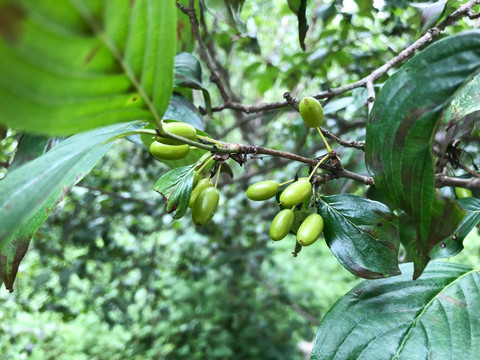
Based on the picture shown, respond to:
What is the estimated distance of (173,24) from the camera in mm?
353

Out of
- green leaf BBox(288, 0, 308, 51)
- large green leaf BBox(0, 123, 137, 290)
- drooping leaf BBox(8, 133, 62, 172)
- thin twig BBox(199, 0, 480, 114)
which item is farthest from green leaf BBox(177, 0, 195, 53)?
large green leaf BBox(0, 123, 137, 290)

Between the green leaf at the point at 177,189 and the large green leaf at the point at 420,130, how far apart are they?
29 centimetres

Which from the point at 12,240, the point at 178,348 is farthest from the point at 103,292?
the point at 12,240

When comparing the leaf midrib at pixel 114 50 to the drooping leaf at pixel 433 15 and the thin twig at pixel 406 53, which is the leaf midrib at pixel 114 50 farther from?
the drooping leaf at pixel 433 15

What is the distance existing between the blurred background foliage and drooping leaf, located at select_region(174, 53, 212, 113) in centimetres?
22

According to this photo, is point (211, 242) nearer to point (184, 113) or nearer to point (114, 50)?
point (184, 113)

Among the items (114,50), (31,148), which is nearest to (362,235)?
(114,50)

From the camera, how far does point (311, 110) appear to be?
57 cm

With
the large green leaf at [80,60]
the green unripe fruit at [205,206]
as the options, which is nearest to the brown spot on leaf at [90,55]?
the large green leaf at [80,60]

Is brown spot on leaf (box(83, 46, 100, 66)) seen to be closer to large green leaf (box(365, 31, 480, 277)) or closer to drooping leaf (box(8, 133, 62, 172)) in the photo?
large green leaf (box(365, 31, 480, 277))

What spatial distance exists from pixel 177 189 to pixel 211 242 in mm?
1823

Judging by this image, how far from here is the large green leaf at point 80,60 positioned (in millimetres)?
259

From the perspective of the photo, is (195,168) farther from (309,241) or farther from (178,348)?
(178,348)

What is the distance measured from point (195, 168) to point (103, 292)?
161 cm
